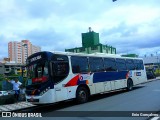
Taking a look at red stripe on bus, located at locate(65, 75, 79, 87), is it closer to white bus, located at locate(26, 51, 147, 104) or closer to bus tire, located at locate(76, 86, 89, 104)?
white bus, located at locate(26, 51, 147, 104)

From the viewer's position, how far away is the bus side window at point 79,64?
49.7 feet

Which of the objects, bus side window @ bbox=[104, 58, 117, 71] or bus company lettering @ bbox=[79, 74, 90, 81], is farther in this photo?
bus side window @ bbox=[104, 58, 117, 71]

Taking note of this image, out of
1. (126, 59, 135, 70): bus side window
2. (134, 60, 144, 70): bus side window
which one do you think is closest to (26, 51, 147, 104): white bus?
(126, 59, 135, 70): bus side window

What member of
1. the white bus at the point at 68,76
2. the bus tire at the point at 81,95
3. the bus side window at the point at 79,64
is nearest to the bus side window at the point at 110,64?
the white bus at the point at 68,76

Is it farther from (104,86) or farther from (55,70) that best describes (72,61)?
(104,86)

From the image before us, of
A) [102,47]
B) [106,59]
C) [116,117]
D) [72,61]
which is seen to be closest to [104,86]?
[106,59]

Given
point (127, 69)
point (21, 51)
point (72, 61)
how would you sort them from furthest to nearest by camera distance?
point (21, 51), point (127, 69), point (72, 61)

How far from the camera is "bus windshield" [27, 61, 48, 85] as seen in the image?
529 inches

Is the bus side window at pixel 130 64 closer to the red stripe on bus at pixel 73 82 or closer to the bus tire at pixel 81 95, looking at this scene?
the bus tire at pixel 81 95

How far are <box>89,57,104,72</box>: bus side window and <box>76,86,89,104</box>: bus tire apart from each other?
1.68 m

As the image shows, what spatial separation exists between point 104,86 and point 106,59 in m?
2.03

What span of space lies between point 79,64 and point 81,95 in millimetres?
1851

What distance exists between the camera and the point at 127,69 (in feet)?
70.4

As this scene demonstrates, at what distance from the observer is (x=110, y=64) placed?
62.3ft
